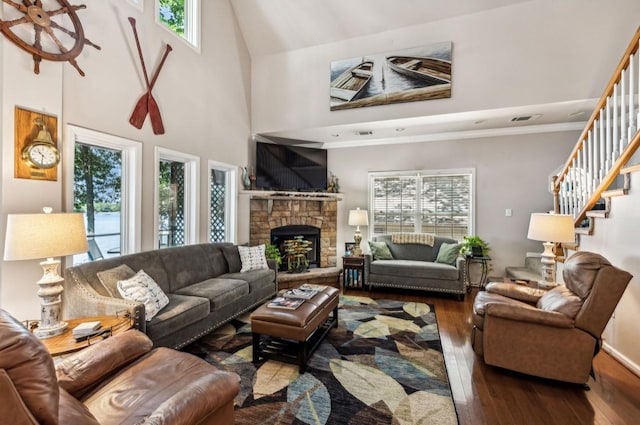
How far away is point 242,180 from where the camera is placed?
511 cm

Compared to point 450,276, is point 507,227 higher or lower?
higher

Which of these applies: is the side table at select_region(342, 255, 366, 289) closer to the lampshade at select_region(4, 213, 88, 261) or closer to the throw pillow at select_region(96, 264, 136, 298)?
the throw pillow at select_region(96, 264, 136, 298)

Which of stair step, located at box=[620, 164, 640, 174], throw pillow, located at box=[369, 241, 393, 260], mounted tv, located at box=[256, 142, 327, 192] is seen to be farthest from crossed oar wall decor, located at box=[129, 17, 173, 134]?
stair step, located at box=[620, 164, 640, 174]

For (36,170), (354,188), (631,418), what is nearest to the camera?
(631,418)

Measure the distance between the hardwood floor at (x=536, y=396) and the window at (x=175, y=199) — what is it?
355 cm

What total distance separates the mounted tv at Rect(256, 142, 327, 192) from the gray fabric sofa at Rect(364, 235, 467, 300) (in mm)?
1892

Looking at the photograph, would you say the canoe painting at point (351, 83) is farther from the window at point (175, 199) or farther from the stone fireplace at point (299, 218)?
the window at point (175, 199)

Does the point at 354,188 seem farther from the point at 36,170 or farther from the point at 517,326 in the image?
the point at 36,170

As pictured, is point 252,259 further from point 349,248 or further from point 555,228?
point 555,228

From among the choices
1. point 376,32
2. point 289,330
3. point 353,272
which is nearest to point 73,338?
point 289,330

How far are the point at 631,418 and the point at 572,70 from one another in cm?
370

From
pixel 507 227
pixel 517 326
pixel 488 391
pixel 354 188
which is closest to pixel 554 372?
pixel 517 326

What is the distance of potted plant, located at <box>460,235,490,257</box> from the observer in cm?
479

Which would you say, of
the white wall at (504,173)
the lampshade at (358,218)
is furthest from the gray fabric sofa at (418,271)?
the white wall at (504,173)
